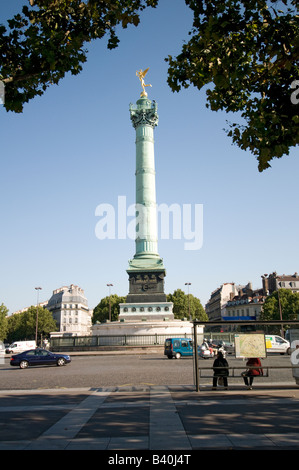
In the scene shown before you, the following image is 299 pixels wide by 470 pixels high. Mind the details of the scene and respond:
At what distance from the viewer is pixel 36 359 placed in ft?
91.1

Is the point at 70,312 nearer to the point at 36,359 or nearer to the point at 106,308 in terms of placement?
the point at 106,308

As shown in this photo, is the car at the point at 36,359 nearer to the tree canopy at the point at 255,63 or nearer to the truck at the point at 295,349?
the truck at the point at 295,349

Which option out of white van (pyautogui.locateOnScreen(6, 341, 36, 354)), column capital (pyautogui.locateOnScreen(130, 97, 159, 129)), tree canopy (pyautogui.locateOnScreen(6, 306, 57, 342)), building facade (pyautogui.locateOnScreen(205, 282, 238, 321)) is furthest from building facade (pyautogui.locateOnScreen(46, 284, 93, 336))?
column capital (pyautogui.locateOnScreen(130, 97, 159, 129))

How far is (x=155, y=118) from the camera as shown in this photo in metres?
58.3

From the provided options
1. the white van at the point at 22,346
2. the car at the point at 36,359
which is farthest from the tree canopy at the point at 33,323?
the car at the point at 36,359

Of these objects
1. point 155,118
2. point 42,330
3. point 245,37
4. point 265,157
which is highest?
point 155,118

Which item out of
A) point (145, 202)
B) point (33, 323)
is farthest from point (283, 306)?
point (33, 323)

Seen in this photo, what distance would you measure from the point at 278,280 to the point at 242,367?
90.9m

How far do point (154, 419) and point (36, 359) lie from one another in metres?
20.9

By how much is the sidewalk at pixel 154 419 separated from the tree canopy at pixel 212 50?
5587 millimetres

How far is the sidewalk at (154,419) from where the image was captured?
6965 mm

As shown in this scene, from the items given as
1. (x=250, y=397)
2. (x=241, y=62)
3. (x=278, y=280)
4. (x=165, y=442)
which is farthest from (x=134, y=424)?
(x=278, y=280)
